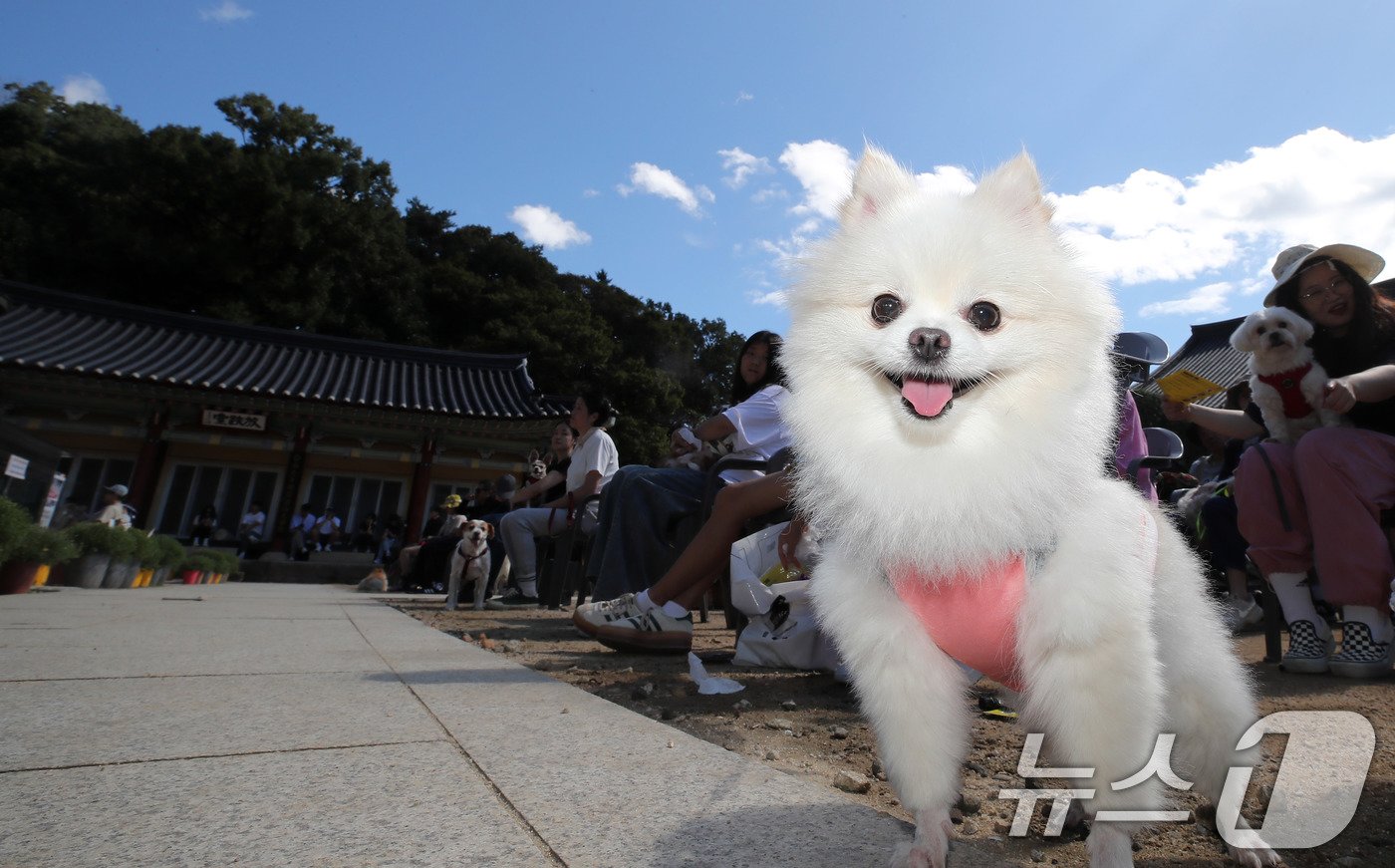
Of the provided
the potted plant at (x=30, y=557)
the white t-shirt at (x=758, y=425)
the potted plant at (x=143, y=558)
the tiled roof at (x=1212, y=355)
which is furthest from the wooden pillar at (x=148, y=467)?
the tiled roof at (x=1212, y=355)

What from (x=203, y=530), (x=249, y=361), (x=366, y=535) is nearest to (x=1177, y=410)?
(x=366, y=535)

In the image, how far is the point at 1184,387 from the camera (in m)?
2.76

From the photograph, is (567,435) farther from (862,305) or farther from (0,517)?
(862,305)

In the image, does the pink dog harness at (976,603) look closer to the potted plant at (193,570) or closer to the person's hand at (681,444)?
the person's hand at (681,444)

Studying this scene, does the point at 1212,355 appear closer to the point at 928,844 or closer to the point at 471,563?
the point at 471,563

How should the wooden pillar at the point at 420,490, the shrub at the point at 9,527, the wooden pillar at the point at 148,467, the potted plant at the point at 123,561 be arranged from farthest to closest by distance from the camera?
1. the wooden pillar at the point at 420,490
2. the wooden pillar at the point at 148,467
3. the potted plant at the point at 123,561
4. the shrub at the point at 9,527

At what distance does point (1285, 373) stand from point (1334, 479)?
2.34 feet

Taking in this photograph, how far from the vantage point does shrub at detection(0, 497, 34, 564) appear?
5.89 m

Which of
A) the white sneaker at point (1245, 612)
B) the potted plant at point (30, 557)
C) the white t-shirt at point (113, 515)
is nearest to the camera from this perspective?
the white sneaker at point (1245, 612)

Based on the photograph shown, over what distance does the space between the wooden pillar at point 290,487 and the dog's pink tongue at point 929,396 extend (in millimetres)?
17472

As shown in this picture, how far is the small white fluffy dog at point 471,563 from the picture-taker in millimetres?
6629

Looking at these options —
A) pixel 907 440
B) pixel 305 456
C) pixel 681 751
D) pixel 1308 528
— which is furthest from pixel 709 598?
pixel 305 456

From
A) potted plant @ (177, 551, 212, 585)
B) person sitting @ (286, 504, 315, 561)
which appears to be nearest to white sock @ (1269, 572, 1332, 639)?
potted plant @ (177, 551, 212, 585)

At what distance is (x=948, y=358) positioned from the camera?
124 cm
